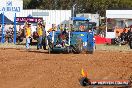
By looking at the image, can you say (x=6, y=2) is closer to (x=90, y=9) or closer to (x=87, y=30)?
(x=87, y=30)

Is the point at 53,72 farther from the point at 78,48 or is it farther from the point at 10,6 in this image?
the point at 10,6

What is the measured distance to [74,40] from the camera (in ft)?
85.7

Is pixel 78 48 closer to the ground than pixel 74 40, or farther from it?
closer to the ground

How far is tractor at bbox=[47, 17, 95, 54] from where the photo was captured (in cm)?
2583

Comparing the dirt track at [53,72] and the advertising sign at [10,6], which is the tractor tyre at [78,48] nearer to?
the dirt track at [53,72]

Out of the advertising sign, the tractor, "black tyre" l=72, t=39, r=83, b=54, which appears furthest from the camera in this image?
the advertising sign

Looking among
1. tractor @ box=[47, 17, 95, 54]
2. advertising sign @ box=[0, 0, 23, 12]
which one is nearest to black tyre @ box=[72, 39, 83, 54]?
tractor @ box=[47, 17, 95, 54]

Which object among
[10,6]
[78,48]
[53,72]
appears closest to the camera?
[53,72]

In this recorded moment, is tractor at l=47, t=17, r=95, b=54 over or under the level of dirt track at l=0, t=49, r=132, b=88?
over

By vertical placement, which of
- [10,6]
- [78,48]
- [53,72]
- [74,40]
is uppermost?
[10,6]

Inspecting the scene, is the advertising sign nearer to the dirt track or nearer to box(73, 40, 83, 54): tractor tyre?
box(73, 40, 83, 54): tractor tyre

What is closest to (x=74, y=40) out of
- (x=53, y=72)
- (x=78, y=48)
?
(x=78, y=48)

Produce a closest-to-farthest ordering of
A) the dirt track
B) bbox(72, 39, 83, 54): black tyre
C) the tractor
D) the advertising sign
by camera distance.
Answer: the dirt track
bbox(72, 39, 83, 54): black tyre
the tractor
the advertising sign

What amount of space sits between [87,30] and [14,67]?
10.6 meters
